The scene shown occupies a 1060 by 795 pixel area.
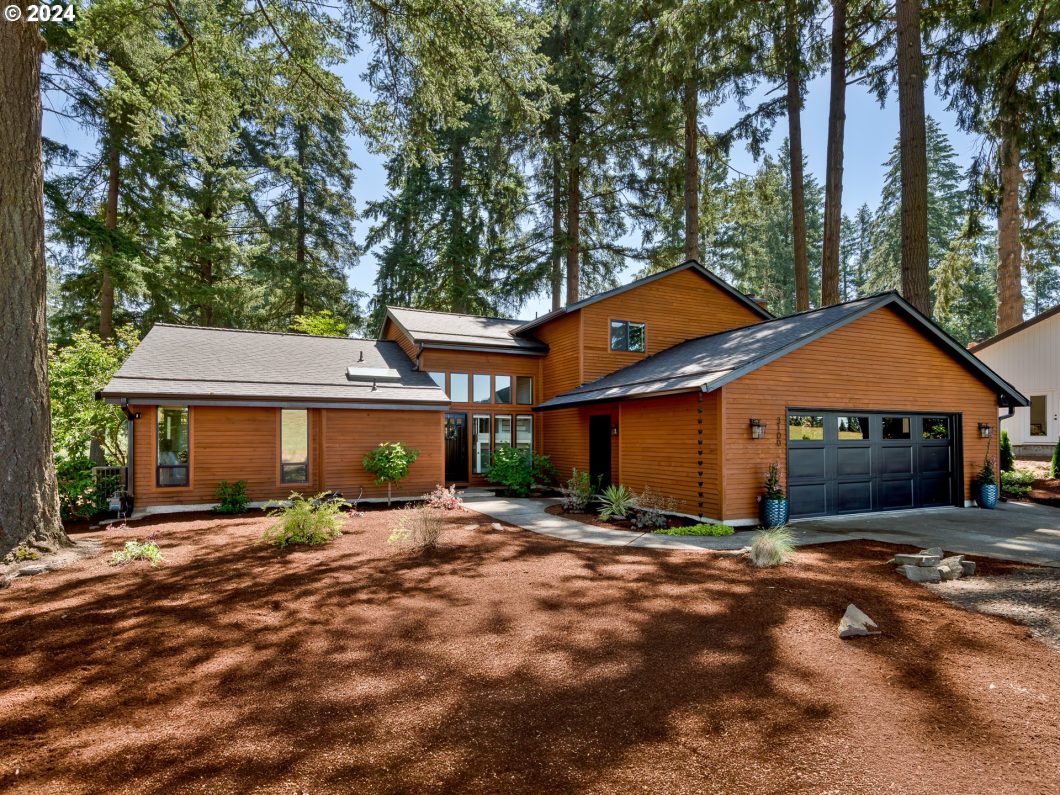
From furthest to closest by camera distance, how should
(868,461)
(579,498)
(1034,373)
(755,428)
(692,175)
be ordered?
(1034,373), (692,175), (579,498), (868,461), (755,428)

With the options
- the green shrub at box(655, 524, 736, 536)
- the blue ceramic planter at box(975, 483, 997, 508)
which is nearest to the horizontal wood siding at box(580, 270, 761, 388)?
the green shrub at box(655, 524, 736, 536)

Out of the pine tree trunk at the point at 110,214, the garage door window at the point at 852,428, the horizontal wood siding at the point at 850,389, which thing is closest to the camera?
the horizontal wood siding at the point at 850,389

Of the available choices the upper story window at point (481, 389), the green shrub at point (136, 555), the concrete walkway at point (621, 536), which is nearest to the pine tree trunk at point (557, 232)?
the upper story window at point (481, 389)

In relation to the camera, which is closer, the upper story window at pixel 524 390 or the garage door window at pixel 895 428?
the garage door window at pixel 895 428

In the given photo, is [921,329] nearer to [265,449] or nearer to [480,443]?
[480,443]

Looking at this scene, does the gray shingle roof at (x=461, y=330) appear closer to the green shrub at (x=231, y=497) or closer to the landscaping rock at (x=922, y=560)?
the green shrub at (x=231, y=497)

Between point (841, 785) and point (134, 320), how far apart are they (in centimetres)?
2157

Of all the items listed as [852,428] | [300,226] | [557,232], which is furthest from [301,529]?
[300,226]

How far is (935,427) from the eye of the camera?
1122 cm

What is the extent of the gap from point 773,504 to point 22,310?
10861 mm

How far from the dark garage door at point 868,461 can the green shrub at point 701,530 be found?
206 cm

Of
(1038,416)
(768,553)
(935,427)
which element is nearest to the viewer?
(768,553)

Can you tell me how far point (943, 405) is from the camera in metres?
11.1

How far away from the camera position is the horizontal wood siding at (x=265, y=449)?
10406mm
